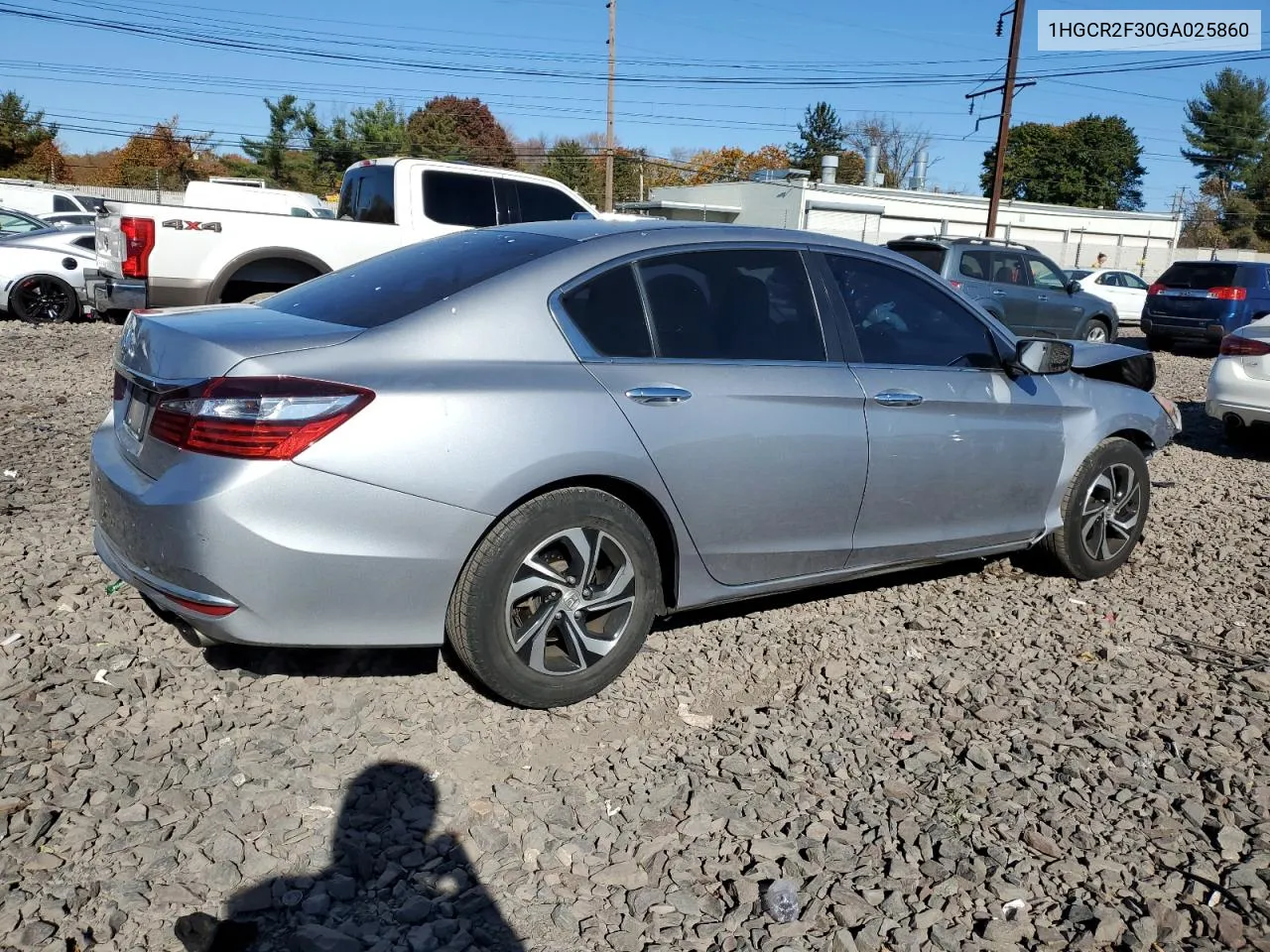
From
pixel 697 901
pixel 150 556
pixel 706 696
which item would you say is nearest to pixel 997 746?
pixel 706 696

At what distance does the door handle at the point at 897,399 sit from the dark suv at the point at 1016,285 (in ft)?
32.7

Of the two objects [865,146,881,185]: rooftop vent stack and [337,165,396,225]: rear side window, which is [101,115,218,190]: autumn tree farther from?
[337,165,396,225]: rear side window

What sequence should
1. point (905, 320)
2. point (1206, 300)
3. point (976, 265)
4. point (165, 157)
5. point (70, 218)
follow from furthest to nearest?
1. point (165, 157)
2. point (70, 218)
3. point (1206, 300)
4. point (976, 265)
5. point (905, 320)

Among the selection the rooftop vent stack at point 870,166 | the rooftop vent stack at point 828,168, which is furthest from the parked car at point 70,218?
the rooftop vent stack at point 870,166

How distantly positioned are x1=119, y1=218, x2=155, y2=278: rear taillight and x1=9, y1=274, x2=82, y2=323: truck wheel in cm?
452

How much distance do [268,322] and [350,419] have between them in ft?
2.27

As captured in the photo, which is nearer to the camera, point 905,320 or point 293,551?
point 293,551

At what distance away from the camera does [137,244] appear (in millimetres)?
9086

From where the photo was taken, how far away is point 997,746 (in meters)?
3.43

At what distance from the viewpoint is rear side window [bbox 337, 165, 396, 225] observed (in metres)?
10.3

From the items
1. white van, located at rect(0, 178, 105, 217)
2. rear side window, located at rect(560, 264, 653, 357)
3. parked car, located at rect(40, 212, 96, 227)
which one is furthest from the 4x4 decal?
white van, located at rect(0, 178, 105, 217)

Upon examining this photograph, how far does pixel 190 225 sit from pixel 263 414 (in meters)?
7.32

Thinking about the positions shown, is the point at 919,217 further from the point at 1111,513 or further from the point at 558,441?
the point at 558,441

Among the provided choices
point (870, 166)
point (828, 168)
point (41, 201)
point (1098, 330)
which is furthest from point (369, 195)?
point (870, 166)
